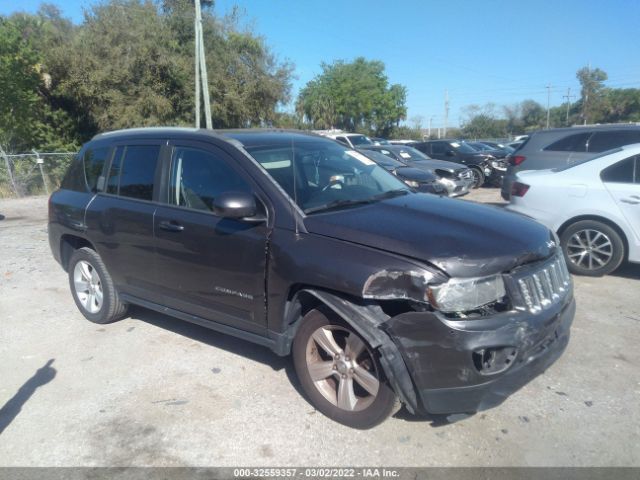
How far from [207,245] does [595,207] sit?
463cm

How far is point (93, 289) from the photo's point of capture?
→ 5.03 metres

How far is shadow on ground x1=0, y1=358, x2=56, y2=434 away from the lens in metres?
3.46

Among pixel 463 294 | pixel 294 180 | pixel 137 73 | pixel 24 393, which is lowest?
pixel 24 393

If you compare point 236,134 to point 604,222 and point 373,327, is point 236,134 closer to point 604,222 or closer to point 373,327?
point 373,327

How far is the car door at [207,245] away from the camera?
3.48 m

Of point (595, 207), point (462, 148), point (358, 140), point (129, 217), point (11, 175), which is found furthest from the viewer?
point (358, 140)

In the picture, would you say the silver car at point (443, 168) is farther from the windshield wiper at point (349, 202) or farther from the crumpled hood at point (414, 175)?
the windshield wiper at point (349, 202)

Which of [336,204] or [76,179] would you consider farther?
[76,179]

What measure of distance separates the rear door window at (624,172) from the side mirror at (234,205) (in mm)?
4629

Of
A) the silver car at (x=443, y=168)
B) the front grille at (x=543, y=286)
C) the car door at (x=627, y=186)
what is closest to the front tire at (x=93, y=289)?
the front grille at (x=543, y=286)

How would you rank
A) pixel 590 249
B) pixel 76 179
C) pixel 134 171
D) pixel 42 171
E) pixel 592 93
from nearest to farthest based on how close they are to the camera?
pixel 134 171, pixel 76 179, pixel 590 249, pixel 42 171, pixel 592 93

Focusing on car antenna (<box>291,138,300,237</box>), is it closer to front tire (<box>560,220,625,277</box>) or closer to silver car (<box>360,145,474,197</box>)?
front tire (<box>560,220,625,277</box>)

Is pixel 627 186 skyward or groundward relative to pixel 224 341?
skyward

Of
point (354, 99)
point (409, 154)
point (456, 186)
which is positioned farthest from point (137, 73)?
point (354, 99)
